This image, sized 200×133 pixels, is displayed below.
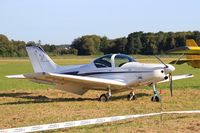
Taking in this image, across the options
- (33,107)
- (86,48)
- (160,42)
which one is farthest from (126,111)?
(86,48)

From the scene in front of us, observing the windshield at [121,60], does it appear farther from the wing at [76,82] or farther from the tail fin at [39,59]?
the tail fin at [39,59]

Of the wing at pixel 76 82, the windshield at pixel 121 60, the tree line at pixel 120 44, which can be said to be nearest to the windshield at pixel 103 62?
the windshield at pixel 121 60

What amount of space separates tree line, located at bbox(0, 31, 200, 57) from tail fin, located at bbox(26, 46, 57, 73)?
96347mm

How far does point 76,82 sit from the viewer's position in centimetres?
1327

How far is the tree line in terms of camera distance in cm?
11475

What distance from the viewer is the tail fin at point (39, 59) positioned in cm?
1517

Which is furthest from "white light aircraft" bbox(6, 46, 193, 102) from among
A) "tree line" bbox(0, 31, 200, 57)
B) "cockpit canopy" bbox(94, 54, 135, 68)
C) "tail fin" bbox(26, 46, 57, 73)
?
"tree line" bbox(0, 31, 200, 57)

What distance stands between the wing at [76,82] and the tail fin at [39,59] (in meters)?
1.42

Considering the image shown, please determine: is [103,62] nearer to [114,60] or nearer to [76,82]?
[114,60]

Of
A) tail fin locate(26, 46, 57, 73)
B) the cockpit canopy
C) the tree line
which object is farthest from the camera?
the tree line

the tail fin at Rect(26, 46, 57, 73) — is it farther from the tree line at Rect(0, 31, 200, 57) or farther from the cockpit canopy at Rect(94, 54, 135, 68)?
the tree line at Rect(0, 31, 200, 57)

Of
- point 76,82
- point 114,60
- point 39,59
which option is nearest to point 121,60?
point 114,60

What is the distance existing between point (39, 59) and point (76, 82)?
264cm

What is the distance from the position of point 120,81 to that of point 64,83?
1.90 meters
